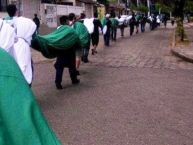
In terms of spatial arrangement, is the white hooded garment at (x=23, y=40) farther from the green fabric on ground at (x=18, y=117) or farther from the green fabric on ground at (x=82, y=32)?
the green fabric on ground at (x=18, y=117)

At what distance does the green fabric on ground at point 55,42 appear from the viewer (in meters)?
8.69

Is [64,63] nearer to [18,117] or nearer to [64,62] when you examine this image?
[64,62]

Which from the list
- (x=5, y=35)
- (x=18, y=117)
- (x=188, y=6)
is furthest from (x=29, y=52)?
(x=188, y=6)

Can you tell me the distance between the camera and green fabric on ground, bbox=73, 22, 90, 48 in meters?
12.9

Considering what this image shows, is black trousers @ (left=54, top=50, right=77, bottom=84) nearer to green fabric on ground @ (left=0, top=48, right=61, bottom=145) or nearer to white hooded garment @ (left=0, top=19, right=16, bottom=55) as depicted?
white hooded garment @ (left=0, top=19, right=16, bottom=55)

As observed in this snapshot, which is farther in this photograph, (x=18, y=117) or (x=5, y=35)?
(x=5, y=35)

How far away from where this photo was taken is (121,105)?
337 inches

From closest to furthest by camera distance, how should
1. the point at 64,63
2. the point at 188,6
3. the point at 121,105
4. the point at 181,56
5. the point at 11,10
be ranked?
the point at 11,10 < the point at 121,105 < the point at 64,63 < the point at 181,56 < the point at 188,6

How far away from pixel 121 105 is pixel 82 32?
542 centimetres

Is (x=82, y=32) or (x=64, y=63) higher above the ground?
(x=82, y=32)

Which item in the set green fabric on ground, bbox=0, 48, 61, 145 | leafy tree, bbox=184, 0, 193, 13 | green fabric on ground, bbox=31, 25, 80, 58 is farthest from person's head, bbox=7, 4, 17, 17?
leafy tree, bbox=184, 0, 193, 13

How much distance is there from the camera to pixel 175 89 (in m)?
10.6

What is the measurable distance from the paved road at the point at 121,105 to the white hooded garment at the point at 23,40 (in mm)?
854

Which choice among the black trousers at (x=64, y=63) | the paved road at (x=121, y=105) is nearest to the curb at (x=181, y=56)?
the paved road at (x=121, y=105)
